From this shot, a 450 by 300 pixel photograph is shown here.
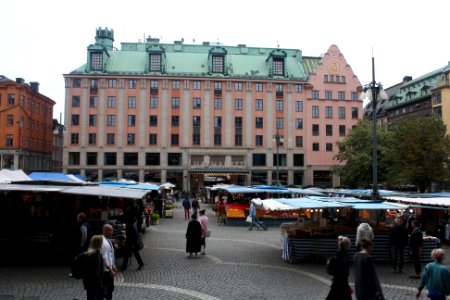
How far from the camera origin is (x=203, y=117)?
65.2 meters

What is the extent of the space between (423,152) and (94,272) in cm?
4048

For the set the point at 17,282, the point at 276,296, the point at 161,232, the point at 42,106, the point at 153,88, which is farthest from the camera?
the point at 42,106

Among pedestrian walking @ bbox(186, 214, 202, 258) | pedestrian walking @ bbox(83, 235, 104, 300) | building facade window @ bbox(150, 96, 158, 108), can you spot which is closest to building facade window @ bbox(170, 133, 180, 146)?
building facade window @ bbox(150, 96, 158, 108)

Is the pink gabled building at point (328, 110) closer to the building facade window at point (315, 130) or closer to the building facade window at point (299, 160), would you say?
the building facade window at point (315, 130)

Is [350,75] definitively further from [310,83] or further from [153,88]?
[153,88]

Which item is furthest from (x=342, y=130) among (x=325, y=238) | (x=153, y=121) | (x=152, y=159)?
(x=325, y=238)

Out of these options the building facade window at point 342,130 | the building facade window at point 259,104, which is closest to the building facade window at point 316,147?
the building facade window at point 342,130

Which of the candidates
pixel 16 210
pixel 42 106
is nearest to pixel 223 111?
pixel 42 106

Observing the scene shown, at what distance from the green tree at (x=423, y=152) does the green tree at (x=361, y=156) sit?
18.7 feet

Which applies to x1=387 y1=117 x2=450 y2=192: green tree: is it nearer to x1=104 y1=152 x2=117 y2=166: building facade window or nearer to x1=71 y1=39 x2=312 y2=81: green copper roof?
x1=71 y1=39 x2=312 y2=81: green copper roof

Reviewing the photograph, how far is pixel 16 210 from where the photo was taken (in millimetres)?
18797

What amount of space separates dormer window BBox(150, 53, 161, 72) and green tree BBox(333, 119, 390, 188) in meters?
29.9

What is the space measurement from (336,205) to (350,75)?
2234 inches

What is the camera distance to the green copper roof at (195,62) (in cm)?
6619
